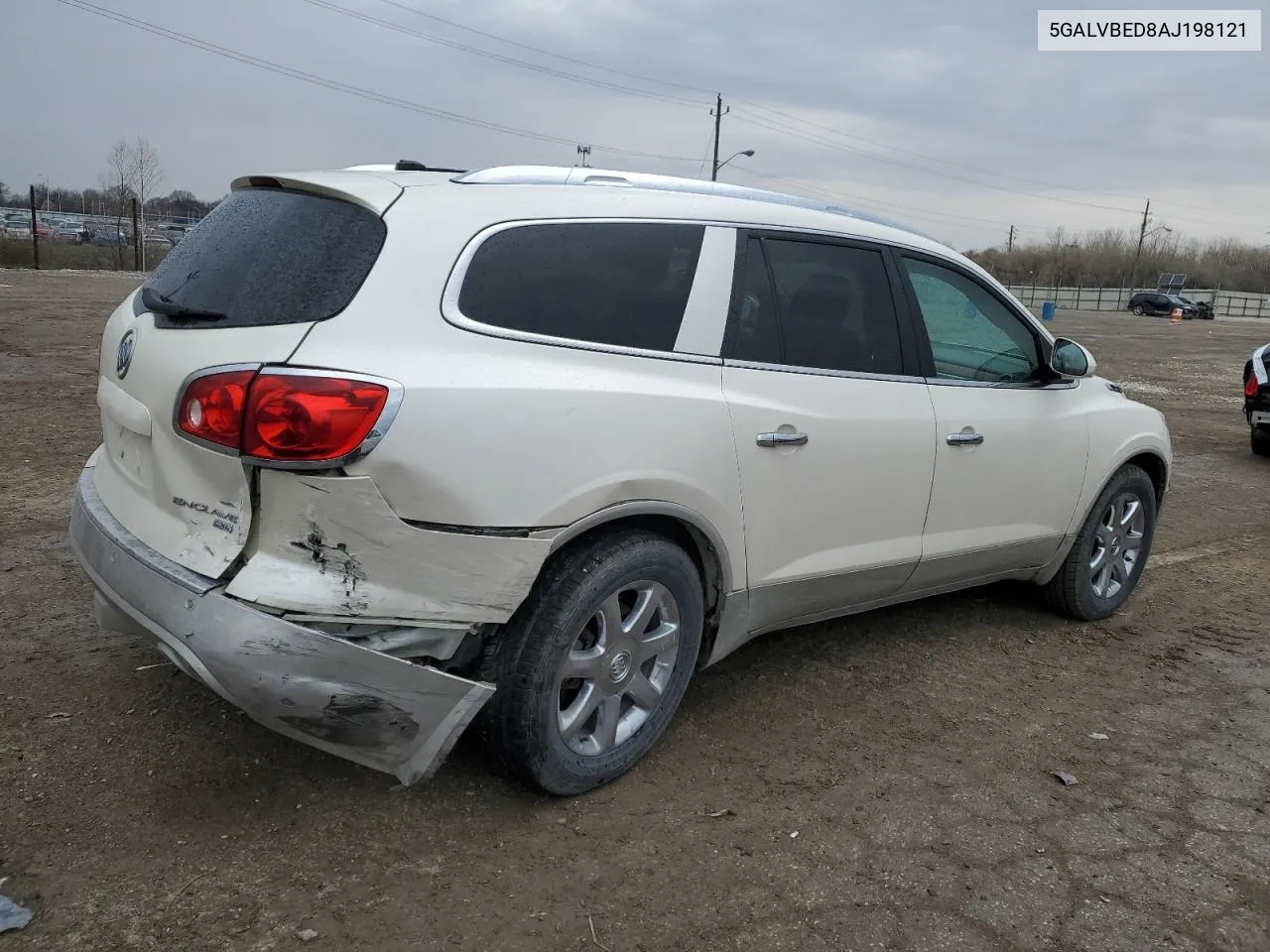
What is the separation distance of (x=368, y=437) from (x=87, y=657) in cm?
204

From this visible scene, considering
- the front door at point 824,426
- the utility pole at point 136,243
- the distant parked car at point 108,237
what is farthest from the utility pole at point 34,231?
the front door at point 824,426

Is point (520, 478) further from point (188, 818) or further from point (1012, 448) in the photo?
point (1012, 448)

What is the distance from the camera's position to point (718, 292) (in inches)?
128

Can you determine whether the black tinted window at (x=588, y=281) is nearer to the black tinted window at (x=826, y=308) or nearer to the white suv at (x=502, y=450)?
the white suv at (x=502, y=450)

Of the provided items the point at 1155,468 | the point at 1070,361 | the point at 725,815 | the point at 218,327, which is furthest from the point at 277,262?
the point at 1155,468

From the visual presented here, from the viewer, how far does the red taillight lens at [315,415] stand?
2.43 m

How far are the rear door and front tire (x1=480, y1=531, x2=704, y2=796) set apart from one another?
809 millimetres

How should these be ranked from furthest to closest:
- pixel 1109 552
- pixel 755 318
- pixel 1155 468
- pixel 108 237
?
pixel 108 237 < pixel 1155 468 < pixel 1109 552 < pixel 755 318

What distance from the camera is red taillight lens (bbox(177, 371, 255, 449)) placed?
2.51 meters

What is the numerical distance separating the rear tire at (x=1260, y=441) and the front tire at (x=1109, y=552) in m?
6.13

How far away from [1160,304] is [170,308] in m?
67.4

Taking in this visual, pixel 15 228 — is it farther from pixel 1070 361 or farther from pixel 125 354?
pixel 1070 361

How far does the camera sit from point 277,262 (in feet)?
9.11

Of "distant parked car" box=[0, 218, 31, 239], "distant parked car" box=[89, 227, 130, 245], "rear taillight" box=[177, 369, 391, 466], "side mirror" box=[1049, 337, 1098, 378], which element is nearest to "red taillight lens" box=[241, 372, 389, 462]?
"rear taillight" box=[177, 369, 391, 466]
